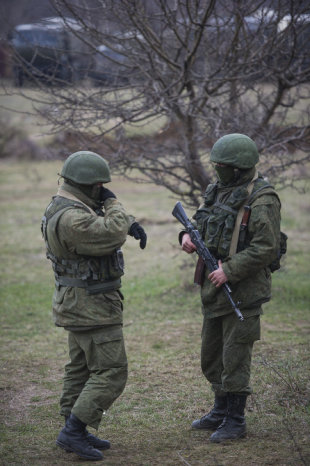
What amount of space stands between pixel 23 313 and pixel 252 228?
16.6ft

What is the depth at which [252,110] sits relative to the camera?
25.0 ft

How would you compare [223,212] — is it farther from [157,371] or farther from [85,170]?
[157,371]

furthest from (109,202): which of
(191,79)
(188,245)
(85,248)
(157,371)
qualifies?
(191,79)

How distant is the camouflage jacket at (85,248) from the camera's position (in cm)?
377

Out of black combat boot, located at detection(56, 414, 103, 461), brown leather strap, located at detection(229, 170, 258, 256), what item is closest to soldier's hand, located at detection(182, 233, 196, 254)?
brown leather strap, located at detection(229, 170, 258, 256)

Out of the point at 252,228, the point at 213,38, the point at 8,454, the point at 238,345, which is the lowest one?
the point at 8,454

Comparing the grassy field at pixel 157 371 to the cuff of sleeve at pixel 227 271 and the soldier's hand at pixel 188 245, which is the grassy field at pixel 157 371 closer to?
the cuff of sleeve at pixel 227 271

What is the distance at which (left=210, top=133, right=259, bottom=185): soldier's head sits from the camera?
395 centimetres

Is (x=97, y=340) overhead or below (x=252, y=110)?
below

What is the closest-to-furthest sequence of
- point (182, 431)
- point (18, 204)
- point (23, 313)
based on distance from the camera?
point (182, 431) → point (23, 313) → point (18, 204)

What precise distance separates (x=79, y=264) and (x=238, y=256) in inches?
41.4

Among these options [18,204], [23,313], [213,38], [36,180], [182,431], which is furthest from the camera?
[36,180]

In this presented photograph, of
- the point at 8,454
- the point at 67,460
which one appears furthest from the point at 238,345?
the point at 8,454

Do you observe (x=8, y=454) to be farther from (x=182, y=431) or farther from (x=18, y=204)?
(x=18, y=204)
